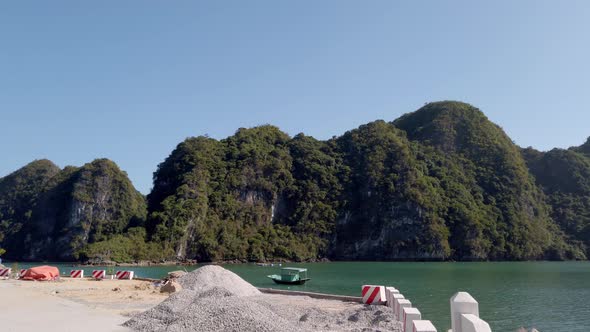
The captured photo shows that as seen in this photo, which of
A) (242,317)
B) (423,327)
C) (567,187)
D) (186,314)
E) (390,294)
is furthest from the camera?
(567,187)

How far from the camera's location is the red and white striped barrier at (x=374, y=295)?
16.8 meters

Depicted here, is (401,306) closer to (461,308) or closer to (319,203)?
(461,308)

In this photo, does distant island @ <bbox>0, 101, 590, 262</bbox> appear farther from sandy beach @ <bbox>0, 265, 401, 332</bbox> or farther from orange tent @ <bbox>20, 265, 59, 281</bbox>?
sandy beach @ <bbox>0, 265, 401, 332</bbox>

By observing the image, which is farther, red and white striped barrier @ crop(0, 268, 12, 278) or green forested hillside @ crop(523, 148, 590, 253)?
green forested hillside @ crop(523, 148, 590, 253)

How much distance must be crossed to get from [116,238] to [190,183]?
1917 centimetres

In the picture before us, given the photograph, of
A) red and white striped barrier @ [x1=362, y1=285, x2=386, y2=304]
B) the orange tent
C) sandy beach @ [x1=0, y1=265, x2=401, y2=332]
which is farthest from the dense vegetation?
red and white striped barrier @ [x1=362, y1=285, x2=386, y2=304]

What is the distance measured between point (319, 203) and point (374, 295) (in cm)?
10033

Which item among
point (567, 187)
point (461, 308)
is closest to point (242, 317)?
point (461, 308)

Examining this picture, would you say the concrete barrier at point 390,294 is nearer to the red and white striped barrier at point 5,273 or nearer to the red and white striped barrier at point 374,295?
the red and white striped barrier at point 374,295

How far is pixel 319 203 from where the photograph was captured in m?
117

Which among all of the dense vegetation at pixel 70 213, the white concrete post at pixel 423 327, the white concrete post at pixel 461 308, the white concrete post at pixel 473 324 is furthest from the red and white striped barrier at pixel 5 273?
the dense vegetation at pixel 70 213

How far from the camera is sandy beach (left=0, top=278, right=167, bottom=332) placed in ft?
40.9

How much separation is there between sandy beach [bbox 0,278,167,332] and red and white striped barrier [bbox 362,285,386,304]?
7997 millimetres

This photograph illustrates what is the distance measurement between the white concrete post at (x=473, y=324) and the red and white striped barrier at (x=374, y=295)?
11.3 m
